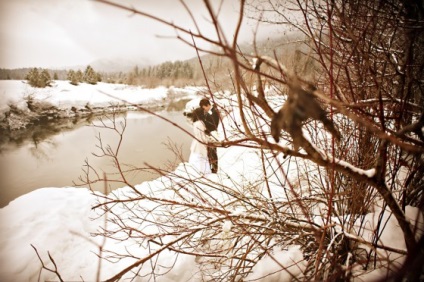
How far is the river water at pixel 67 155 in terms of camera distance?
788cm

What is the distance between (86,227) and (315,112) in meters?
4.41

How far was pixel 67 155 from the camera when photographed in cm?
1051

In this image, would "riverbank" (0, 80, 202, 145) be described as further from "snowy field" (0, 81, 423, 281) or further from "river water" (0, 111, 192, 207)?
"snowy field" (0, 81, 423, 281)

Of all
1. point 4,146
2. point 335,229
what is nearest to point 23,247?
point 335,229

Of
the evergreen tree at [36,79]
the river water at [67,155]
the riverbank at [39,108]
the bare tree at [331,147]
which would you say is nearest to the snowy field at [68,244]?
the bare tree at [331,147]

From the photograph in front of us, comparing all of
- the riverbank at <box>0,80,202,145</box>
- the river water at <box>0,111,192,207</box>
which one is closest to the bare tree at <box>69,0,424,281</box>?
the river water at <box>0,111,192,207</box>

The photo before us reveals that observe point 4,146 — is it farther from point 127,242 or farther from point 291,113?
point 291,113

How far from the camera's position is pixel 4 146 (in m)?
11.4

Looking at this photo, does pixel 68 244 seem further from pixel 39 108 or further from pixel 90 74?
pixel 90 74

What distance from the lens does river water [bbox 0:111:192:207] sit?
7.88 metres

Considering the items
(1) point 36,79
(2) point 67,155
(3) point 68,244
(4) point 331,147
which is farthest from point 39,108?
(4) point 331,147

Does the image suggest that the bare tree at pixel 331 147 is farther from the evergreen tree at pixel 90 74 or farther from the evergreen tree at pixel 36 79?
the evergreen tree at pixel 90 74

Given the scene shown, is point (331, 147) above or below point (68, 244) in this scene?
above

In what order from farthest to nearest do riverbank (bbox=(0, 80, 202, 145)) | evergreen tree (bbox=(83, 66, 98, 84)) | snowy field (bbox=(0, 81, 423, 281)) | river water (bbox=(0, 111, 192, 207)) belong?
evergreen tree (bbox=(83, 66, 98, 84)) → riverbank (bbox=(0, 80, 202, 145)) → river water (bbox=(0, 111, 192, 207)) → snowy field (bbox=(0, 81, 423, 281))
